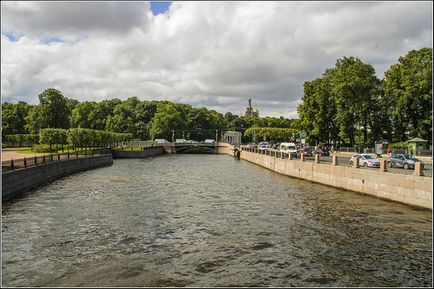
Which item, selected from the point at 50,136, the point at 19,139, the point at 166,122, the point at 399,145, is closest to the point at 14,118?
the point at 19,139

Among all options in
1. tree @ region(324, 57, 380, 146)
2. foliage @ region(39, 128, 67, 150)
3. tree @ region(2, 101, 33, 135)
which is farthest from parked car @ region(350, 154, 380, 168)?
tree @ region(2, 101, 33, 135)

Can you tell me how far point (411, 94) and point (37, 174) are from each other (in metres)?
52.1

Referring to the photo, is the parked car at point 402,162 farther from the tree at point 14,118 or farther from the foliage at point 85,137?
the tree at point 14,118

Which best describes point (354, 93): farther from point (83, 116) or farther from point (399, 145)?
point (83, 116)

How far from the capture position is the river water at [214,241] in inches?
562

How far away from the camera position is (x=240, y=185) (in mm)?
39656

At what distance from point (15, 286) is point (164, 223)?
987 centimetres

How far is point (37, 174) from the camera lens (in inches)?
1463

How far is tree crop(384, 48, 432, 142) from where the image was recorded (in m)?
57.4

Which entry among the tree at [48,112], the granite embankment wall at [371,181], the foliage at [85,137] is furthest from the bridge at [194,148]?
the granite embankment wall at [371,181]

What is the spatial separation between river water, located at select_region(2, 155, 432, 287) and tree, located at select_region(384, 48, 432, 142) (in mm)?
33613

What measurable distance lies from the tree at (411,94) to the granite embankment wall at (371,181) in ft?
79.5

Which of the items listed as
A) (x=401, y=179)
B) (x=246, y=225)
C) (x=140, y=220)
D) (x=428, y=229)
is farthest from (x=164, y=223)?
(x=401, y=179)

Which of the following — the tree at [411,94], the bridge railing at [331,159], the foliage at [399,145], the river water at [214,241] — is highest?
the tree at [411,94]
